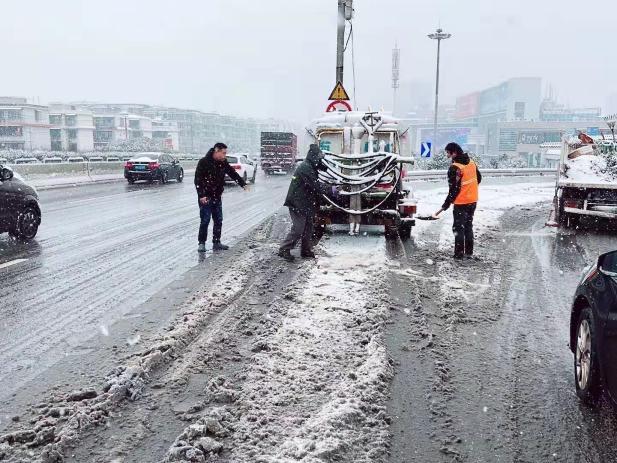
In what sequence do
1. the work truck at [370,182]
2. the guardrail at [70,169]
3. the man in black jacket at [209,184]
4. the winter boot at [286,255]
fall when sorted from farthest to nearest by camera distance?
the guardrail at [70,169] < the work truck at [370,182] < the man in black jacket at [209,184] < the winter boot at [286,255]

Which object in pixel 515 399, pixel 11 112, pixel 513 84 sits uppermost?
pixel 513 84

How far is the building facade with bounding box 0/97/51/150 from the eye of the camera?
7900cm

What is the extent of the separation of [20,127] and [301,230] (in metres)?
84.7

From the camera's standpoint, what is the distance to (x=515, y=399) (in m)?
3.99

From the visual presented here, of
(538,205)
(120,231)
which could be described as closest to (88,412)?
(120,231)

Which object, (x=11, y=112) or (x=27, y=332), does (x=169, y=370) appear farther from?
(x=11, y=112)

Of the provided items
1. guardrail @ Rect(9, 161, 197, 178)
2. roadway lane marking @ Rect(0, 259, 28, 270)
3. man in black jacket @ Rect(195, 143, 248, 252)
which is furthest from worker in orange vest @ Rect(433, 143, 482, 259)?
guardrail @ Rect(9, 161, 197, 178)

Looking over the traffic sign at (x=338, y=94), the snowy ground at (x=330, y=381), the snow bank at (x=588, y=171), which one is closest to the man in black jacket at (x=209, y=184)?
the snowy ground at (x=330, y=381)

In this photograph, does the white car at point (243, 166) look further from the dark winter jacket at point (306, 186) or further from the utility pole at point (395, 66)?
the utility pole at point (395, 66)

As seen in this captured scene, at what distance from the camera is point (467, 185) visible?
8742 millimetres

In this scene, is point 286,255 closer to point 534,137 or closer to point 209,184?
point 209,184

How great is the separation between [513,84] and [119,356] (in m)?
149

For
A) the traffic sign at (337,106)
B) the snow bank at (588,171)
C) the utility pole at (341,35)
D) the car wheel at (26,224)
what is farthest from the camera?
the utility pole at (341,35)

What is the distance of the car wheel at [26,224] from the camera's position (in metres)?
9.62
